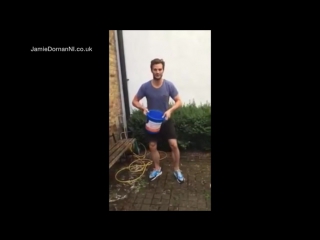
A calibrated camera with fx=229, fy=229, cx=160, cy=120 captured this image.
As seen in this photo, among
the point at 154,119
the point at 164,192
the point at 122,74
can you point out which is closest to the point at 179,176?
the point at 164,192

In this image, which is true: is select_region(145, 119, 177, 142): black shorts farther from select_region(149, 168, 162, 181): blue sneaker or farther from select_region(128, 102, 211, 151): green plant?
select_region(128, 102, 211, 151): green plant

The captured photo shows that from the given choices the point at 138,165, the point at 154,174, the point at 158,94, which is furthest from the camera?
the point at 138,165

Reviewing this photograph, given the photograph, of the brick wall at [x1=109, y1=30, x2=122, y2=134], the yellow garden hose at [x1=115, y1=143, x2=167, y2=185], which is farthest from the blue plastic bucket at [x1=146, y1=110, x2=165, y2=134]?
the brick wall at [x1=109, y1=30, x2=122, y2=134]

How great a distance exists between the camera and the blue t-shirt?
11.1 feet

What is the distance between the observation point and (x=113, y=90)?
4781 millimetres

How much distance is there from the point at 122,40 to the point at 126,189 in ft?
10.7

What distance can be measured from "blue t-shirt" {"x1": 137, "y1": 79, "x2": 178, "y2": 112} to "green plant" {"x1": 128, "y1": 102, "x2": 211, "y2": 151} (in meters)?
1.50

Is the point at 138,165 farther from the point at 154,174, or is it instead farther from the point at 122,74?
the point at 122,74

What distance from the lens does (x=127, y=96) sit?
17.6 ft

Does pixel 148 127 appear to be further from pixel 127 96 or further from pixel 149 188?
pixel 127 96

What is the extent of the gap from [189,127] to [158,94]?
5.56 ft

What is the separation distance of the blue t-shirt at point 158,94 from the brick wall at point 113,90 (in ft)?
4.63

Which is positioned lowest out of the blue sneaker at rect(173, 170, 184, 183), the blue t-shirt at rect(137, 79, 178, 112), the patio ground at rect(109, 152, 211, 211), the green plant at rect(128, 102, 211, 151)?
the patio ground at rect(109, 152, 211, 211)
